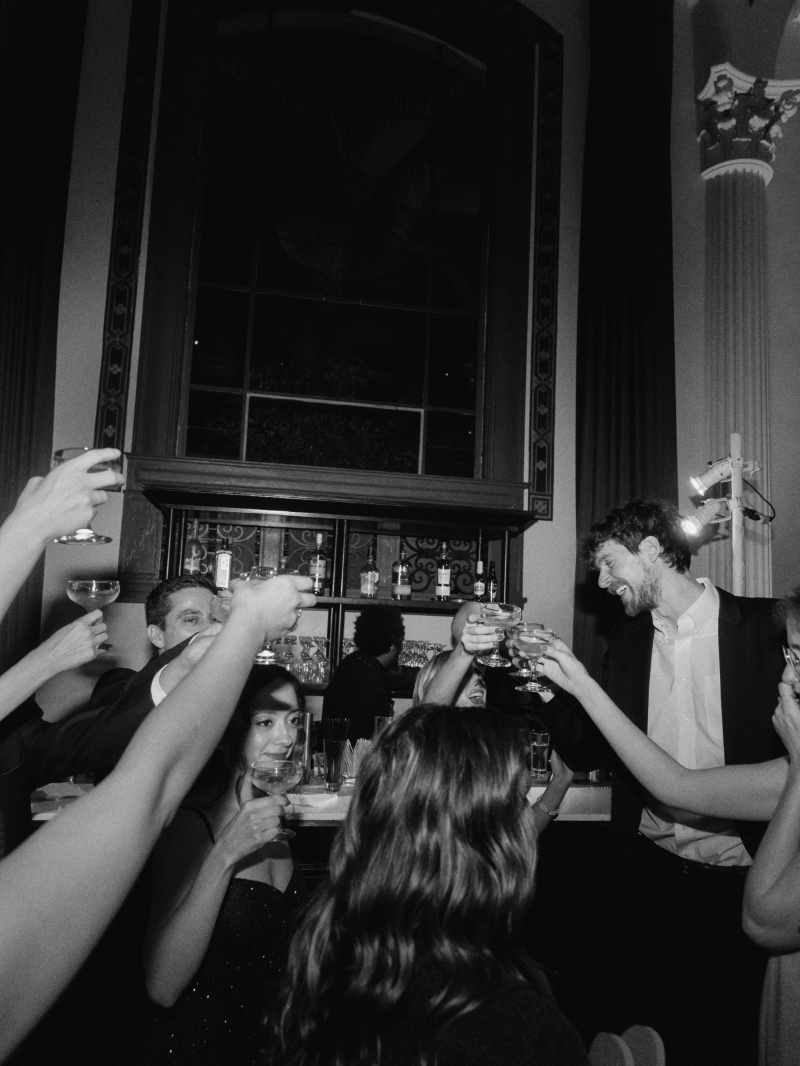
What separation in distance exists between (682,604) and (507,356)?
3.28 meters

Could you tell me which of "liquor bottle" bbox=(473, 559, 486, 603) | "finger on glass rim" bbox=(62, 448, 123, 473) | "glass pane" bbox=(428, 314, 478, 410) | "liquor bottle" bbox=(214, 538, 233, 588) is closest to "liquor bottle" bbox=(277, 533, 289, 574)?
"liquor bottle" bbox=(214, 538, 233, 588)

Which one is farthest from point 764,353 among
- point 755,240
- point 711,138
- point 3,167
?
point 3,167

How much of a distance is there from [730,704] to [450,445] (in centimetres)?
349

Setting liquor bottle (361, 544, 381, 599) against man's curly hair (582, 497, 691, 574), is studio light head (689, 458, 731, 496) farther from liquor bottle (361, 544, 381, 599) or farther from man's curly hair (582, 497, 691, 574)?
liquor bottle (361, 544, 381, 599)

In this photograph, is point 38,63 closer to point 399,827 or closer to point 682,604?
point 682,604

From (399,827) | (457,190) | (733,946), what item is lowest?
(733,946)

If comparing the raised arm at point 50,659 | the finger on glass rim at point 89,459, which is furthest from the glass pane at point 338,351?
the finger on glass rim at point 89,459

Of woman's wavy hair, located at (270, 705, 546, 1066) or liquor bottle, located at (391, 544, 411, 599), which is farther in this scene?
liquor bottle, located at (391, 544, 411, 599)

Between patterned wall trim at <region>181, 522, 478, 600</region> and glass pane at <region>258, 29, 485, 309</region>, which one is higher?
glass pane at <region>258, 29, 485, 309</region>

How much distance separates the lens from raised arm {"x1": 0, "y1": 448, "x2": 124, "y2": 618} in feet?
2.68

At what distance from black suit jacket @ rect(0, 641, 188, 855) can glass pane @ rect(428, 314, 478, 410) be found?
13.6ft

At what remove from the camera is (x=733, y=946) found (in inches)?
90.1

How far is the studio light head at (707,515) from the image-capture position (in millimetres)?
4121

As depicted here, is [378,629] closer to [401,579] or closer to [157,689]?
[401,579]
